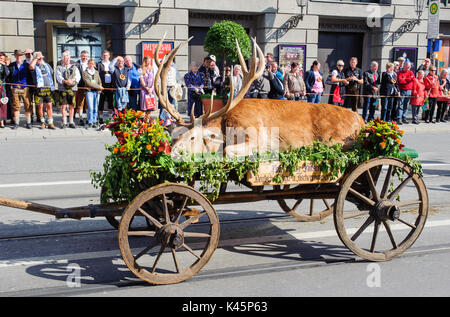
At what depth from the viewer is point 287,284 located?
474 cm

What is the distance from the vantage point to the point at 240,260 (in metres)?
5.35

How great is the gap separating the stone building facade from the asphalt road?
38.6 feet

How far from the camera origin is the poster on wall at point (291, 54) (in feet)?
67.8

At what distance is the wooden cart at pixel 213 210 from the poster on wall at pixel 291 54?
50.8ft

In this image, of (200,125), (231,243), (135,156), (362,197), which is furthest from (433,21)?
(135,156)

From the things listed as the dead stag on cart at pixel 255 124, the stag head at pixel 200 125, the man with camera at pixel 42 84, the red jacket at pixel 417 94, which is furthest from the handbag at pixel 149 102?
the stag head at pixel 200 125

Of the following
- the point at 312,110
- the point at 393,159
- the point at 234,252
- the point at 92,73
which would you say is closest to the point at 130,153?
the point at 234,252

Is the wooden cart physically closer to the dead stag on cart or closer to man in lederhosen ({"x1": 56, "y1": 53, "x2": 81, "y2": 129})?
the dead stag on cart

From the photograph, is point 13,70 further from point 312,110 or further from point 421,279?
point 421,279

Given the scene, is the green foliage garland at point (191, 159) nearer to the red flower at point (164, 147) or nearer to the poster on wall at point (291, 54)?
the red flower at point (164, 147)

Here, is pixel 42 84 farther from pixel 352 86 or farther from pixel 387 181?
pixel 387 181

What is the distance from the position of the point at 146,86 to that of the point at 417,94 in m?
9.70

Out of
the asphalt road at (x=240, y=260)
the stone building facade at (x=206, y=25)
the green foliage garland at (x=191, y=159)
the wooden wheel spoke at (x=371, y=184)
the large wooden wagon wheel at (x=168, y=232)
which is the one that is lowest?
the asphalt road at (x=240, y=260)

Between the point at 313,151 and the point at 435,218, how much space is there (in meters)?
2.60
